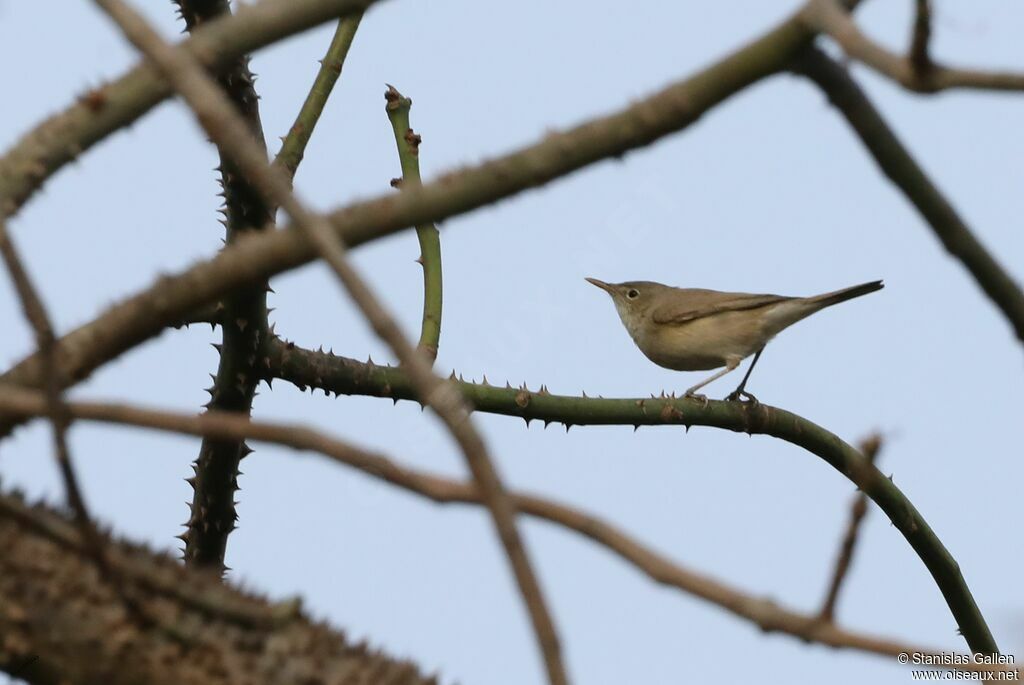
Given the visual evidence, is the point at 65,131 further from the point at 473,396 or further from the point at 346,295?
the point at 473,396

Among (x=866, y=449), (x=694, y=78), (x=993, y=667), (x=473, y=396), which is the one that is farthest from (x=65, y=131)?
(x=473, y=396)

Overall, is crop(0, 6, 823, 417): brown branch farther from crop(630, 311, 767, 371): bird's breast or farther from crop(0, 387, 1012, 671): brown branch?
crop(630, 311, 767, 371): bird's breast

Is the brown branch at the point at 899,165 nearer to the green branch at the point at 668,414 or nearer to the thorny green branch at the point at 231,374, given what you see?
the green branch at the point at 668,414

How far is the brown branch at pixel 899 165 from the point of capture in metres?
1.95

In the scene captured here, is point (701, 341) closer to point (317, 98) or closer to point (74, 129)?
point (317, 98)

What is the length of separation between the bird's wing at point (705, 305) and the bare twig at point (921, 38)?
5.77 m

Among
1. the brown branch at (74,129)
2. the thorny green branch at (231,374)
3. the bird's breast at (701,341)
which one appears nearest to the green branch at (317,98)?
the thorny green branch at (231,374)

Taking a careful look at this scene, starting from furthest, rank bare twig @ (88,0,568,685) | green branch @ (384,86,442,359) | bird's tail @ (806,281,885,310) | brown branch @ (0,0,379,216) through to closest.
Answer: bird's tail @ (806,281,885,310) < green branch @ (384,86,442,359) < brown branch @ (0,0,379,216) < bare twig @ (88,0,568,685)

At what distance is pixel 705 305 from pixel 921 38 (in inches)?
242

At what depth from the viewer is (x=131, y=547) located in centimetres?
225

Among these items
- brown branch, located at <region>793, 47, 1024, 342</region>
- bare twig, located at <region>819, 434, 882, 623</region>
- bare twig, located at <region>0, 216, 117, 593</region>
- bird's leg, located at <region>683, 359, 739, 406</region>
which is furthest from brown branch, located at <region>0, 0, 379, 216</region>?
bird's leg, located at <region>683, 359, 739, 406</region>

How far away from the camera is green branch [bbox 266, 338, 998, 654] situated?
4.33m

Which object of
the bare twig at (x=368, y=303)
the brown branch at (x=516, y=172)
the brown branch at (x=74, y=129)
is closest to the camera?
the bare twig at (x=368, y=303)

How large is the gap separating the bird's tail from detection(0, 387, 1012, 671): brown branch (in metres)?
5.05
